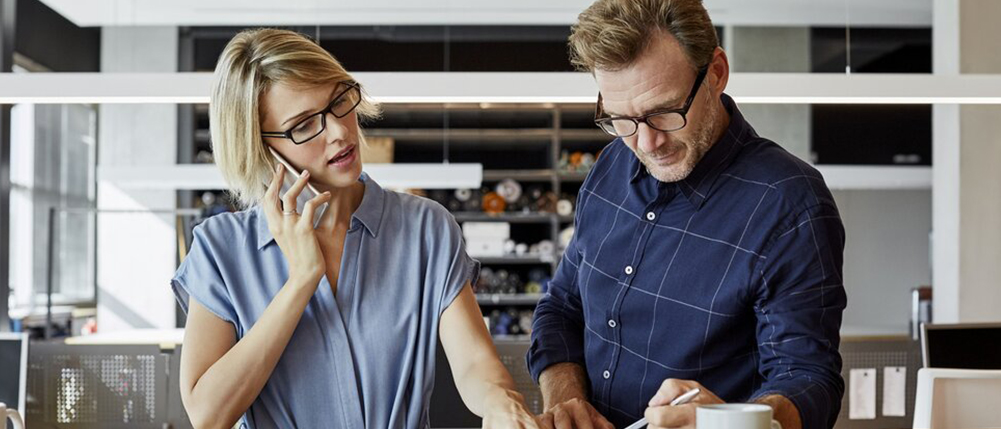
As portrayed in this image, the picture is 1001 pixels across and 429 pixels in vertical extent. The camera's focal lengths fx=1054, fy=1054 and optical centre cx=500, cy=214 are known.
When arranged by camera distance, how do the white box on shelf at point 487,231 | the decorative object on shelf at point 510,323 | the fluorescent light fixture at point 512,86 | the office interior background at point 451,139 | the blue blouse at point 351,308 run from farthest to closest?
1. the white box on shelf at point 487,231
2. the decorative object on shelf at point 510,323
3. the office interior background at point 451,139
4. the fluorescent light fixture at point 512,86
5. the blue blouse at point 351,308

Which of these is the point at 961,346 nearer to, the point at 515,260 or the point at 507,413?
the point at 507,413

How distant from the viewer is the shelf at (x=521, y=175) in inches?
348

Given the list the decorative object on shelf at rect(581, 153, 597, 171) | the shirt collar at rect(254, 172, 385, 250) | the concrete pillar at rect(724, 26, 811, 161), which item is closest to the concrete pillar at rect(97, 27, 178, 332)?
the decorative object on shelf at rect(581, 153, 597, 171)

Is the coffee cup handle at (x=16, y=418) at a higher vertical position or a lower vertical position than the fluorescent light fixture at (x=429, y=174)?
A: lower

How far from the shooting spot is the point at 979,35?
19.7 feet

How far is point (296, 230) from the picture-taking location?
139 centimetres

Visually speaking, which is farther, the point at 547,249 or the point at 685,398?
the point at 547,249

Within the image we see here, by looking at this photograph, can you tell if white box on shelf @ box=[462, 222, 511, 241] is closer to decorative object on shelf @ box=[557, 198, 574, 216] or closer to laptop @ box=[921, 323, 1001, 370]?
decorative object on shelf @ box=[557, 198, 574, 216]

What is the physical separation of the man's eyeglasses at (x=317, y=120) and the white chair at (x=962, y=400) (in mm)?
1973

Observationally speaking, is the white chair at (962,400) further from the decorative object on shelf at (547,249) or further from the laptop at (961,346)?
the decorative object on shelf at (547,249)

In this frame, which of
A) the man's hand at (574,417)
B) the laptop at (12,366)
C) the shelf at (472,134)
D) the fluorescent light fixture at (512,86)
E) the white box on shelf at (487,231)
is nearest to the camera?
the man's hand at (574,417)

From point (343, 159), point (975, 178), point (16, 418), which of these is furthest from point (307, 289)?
point (975, 178)

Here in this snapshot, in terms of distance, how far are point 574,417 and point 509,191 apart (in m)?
7.44

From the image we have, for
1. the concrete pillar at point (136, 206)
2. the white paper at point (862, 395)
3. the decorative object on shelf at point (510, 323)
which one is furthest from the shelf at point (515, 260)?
the white paper at point (862, 395)
